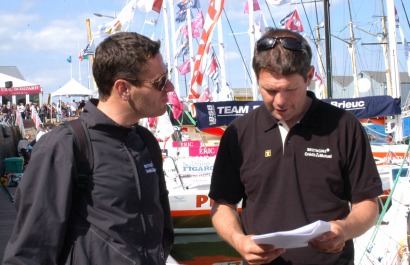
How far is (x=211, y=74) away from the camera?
82.1 feet

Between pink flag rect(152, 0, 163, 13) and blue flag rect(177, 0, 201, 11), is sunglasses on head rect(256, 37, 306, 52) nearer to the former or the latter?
pink flag rect(152, 0, 163, 13)

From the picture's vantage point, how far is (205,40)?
15.2 metres

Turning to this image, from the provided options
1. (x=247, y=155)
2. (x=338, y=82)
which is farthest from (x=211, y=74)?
(x=338, y=82)

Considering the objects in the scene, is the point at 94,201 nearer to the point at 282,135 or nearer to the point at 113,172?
the point at 113,172

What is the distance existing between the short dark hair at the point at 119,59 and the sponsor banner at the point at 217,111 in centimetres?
957

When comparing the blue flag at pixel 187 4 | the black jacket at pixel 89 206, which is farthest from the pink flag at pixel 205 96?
the black jacket at pixel 89 206

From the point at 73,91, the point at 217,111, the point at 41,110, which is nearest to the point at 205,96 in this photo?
the point at 217,111

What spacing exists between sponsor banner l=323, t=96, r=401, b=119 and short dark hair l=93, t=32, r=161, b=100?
402 inches

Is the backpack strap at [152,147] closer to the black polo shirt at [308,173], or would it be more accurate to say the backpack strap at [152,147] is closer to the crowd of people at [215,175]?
the crowd of people at [215,175]

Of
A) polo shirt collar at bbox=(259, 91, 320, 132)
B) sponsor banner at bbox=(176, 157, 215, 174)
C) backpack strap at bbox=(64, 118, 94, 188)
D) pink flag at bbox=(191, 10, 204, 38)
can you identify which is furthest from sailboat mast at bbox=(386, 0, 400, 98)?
backpack strap at bbox=(64, 118, 94, 188)

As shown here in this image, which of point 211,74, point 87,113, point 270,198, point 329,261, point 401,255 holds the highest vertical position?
point 211,74

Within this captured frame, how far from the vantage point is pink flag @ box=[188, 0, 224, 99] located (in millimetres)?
14859

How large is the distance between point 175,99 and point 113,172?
1455 centimetres

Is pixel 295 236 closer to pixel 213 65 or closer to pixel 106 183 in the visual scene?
pixel 106 183
